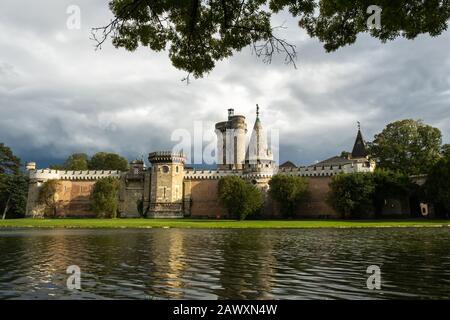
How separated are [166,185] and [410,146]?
43.2 meters

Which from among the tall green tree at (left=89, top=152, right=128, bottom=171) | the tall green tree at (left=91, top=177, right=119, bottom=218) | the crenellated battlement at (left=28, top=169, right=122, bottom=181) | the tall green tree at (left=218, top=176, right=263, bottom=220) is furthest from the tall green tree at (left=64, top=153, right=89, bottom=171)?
the tall green tree at (left=218, top=176, right=263, bottom=220)

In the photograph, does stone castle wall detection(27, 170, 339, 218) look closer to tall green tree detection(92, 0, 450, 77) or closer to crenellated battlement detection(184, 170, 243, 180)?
crenellated battlement detection(184, 170, 243, 180)

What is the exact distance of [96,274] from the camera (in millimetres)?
12875

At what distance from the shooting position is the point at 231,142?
84812 millimetres

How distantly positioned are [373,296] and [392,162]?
64722 mm

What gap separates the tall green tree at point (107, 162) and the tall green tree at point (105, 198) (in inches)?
1106

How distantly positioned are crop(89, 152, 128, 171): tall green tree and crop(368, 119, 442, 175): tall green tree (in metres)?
60.6

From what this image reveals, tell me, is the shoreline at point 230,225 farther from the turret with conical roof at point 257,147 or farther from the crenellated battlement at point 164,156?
the turret with conical roof at point 257,147

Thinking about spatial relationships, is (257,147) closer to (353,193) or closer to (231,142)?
(231,142)

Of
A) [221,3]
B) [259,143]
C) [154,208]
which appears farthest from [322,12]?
[259,143]

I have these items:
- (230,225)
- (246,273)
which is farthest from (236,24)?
(230,225)

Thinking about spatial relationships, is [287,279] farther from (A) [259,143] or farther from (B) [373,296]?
(A) [259,143]

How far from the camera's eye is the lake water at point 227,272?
1010 centimetres

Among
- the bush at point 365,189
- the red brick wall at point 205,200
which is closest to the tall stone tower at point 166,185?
the red brick wall at point 205,200
